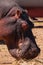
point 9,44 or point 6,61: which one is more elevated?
point 9,44

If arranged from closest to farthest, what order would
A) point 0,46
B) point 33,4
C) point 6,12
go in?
point 6,12 < point 33,4 < point 0,46

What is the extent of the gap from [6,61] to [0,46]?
77 cm

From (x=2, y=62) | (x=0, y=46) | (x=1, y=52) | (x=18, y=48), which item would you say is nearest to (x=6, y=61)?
(x=2, y=62)

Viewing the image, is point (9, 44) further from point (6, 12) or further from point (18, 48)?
point (6, 12)

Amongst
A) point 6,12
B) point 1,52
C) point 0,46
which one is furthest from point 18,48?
point 0,46

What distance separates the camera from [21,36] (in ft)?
4.85

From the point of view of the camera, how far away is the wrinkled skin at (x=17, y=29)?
4.80ft

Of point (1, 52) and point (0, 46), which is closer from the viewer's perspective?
point (1, 52)

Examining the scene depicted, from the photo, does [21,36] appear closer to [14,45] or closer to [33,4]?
[14,45]

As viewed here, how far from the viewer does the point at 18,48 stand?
150cm

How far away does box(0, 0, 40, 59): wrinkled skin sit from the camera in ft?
4.80

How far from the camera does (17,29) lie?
4.83 feet

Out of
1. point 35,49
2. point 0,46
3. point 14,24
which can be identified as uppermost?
point 14,24

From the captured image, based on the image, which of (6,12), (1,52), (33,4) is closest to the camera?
(6,12)
